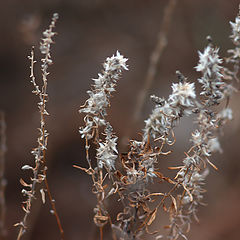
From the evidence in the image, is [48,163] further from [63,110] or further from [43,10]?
[43,10]

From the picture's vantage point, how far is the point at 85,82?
121 inches

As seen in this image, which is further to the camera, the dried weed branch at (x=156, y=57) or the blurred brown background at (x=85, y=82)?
the blurred brown background at (x=85, y=82)

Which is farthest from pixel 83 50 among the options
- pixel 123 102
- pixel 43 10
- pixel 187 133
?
pixel 187 133

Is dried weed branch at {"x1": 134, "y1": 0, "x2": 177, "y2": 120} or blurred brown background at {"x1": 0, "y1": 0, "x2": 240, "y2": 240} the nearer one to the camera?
dried weed branch at {"x1": 134, "y1": 0, "x2": 177, "y2": 120}

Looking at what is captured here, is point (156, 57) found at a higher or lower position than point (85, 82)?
lower

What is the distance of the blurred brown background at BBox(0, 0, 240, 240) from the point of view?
2375 mm

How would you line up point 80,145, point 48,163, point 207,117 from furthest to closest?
point 80,145 < point 48,163 < point 207,117

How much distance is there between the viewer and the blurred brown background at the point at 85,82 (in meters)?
2.38

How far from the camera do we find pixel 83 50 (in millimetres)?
3285

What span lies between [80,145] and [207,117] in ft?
6.49

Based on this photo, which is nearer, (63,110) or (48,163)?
(48,163)

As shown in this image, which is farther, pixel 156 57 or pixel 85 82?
pixel 85 82

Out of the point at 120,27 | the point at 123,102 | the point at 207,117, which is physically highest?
the point at 120,27

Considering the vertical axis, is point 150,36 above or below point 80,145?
above
